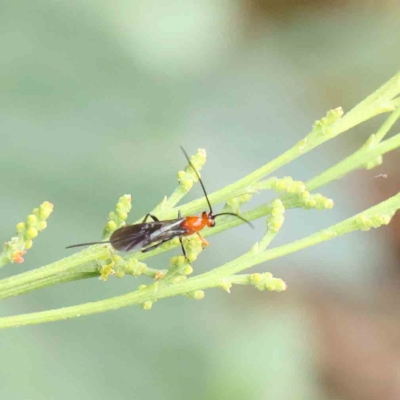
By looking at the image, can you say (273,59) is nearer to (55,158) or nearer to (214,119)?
(214,119)

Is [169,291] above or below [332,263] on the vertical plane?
below

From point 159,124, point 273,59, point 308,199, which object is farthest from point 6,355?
point 273,59

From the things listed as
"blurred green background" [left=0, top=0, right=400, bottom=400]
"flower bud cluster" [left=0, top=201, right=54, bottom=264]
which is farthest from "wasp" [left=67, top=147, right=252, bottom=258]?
"blurred green background" [left=0, top=0, right=400, bottom=400]

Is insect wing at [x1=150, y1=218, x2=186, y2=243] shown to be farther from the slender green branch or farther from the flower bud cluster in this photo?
the flower bud cluster

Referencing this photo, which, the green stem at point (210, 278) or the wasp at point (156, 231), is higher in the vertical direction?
the wasp at point (156, 231)

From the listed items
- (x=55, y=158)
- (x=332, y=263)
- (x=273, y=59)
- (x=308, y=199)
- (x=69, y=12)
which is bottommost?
(x=308, y=199)

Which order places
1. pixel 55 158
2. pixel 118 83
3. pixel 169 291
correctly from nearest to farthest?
pixel 169 291, pixel 55 158, pixel 118 83

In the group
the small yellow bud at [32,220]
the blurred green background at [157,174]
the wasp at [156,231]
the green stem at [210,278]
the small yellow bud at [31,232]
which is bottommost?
the green stem at [210,278]

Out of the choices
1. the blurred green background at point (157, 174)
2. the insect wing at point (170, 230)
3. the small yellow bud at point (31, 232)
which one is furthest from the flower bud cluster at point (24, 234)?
the blurred green background at point (157, 174)

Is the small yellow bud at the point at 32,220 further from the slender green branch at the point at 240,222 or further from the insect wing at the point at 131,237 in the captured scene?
the insect wing at the point at 131,237
